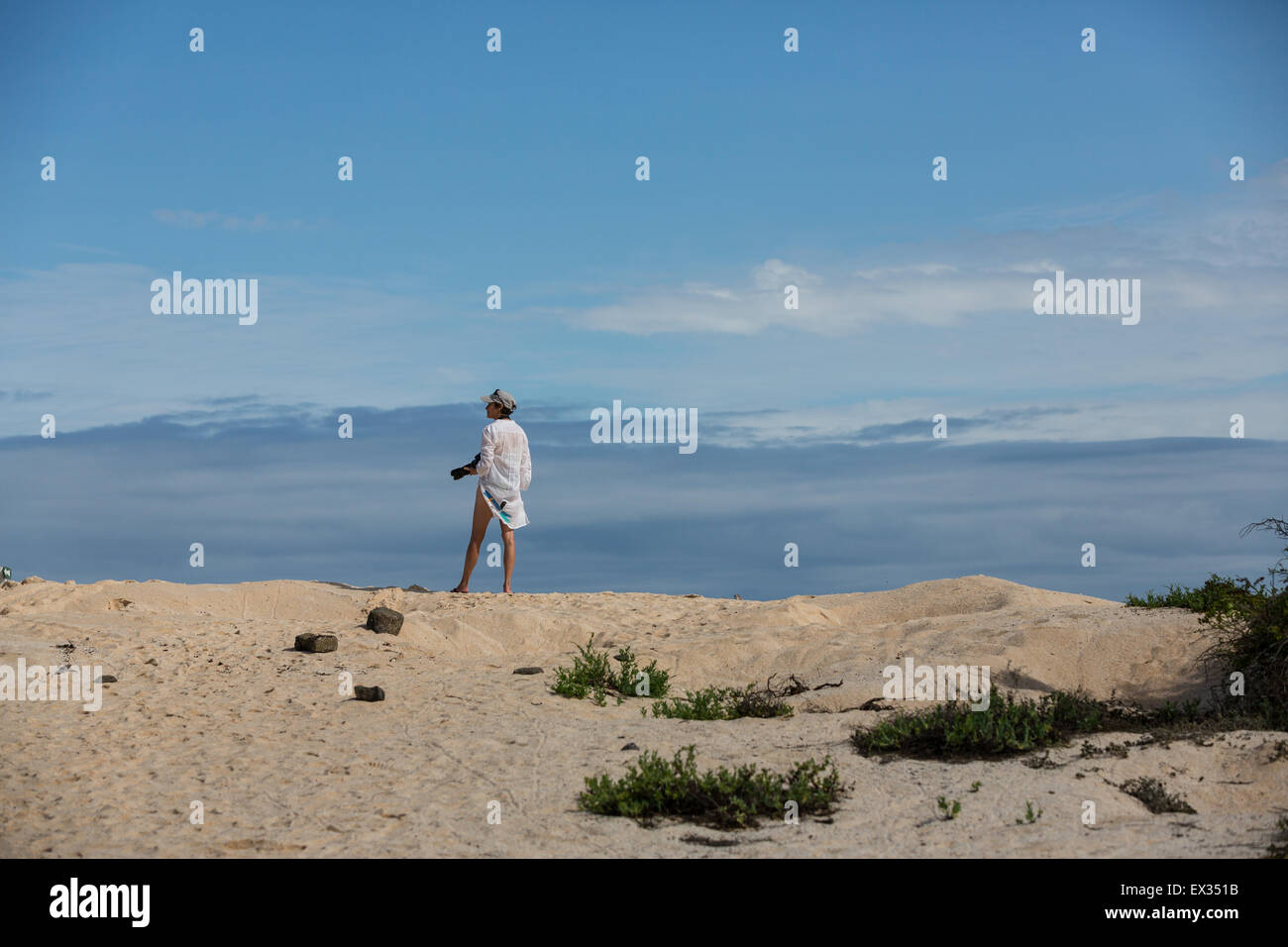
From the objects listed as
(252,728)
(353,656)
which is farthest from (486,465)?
(252,728)

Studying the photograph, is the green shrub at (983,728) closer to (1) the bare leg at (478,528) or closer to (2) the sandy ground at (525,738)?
(2) the sandy ground at (525,738)

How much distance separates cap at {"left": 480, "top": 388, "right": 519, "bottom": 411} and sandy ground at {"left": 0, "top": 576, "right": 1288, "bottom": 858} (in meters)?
2.94

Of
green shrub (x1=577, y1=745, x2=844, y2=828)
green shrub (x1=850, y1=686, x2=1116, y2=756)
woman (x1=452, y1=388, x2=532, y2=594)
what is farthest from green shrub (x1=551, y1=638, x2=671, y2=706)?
woman (x1=452, y1=388, x2=532, y2=594)

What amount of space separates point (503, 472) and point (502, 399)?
3.38ft

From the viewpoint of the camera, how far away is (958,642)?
32.7ft

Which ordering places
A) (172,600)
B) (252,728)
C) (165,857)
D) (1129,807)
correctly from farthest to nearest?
(172,600), (252,728), (1129,807), (165,857)

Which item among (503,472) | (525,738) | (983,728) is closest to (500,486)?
(503,472)

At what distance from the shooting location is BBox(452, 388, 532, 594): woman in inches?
562

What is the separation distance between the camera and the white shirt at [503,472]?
1426 cm

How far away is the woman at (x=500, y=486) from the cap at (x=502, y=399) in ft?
0.10

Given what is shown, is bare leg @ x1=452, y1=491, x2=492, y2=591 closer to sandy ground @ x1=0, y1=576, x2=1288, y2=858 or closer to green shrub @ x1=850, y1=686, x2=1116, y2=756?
sandy ground @ x1=0, y1=576, x2=1288, y2=858

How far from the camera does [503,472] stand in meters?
14.3

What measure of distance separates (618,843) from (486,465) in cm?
906
